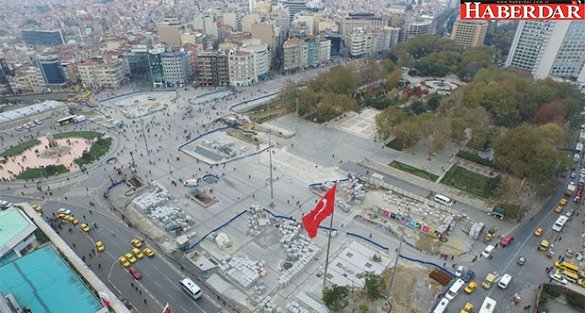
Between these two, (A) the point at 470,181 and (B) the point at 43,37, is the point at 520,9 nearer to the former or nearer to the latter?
(A) the point at 470,181

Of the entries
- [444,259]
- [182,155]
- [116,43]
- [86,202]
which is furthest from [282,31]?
[444,259]

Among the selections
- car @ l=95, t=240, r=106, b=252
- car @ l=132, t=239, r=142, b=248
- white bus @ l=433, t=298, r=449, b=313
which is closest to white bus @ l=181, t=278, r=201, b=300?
car @ l=132, t=239, r=142, b=248

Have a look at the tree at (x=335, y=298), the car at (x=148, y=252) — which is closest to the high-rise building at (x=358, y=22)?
the car at (x=148, y=252)

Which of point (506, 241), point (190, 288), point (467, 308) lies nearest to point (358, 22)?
point (506, 241)

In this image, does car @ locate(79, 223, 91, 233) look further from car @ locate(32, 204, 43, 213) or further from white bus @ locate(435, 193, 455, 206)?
white bus @ locate(435, 193, 455, 206)

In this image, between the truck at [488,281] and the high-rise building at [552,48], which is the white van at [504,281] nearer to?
the truck at [488,281]

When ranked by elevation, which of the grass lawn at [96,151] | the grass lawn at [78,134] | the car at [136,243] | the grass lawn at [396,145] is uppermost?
the grass lawn at [396,145]

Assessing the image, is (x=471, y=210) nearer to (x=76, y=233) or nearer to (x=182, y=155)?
(x=182, y=155)
